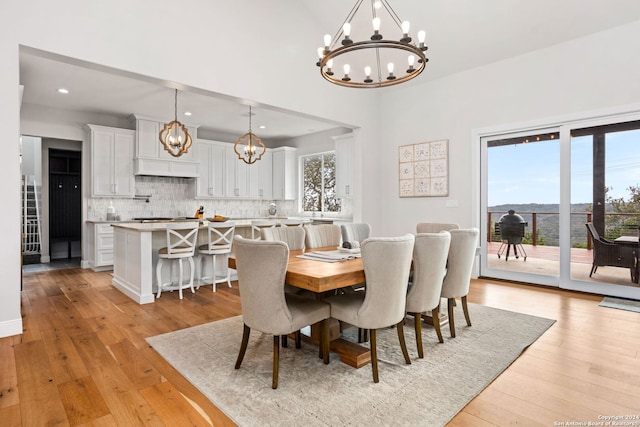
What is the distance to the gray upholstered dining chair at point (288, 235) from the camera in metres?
3.14

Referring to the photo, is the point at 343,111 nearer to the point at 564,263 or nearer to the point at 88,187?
the point at 564,263

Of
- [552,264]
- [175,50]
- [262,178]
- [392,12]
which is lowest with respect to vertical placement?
[552,264]

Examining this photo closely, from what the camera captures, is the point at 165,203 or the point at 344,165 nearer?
the point at 344,165

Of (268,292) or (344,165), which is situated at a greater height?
(344,165)

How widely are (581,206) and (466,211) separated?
1359 millimetres

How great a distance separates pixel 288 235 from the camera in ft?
10.8

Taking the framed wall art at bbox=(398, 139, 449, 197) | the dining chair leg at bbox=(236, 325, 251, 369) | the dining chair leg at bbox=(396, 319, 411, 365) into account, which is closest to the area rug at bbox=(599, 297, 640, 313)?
the framed wall art at bbox=(398, 139, 449, 197)

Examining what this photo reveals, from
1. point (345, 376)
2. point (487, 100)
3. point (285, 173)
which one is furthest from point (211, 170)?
point (345, 376)

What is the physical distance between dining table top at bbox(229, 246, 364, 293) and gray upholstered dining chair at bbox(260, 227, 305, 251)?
0.66 m

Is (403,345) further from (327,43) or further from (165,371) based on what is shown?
(327,43)

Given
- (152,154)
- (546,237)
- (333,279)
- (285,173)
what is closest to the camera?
(333,279)

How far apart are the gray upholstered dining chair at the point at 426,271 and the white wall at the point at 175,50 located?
2968 mm

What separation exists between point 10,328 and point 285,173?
6.09 m

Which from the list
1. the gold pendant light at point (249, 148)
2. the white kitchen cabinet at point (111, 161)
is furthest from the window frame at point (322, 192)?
the white kitchen cabinet at point (111, 161)
